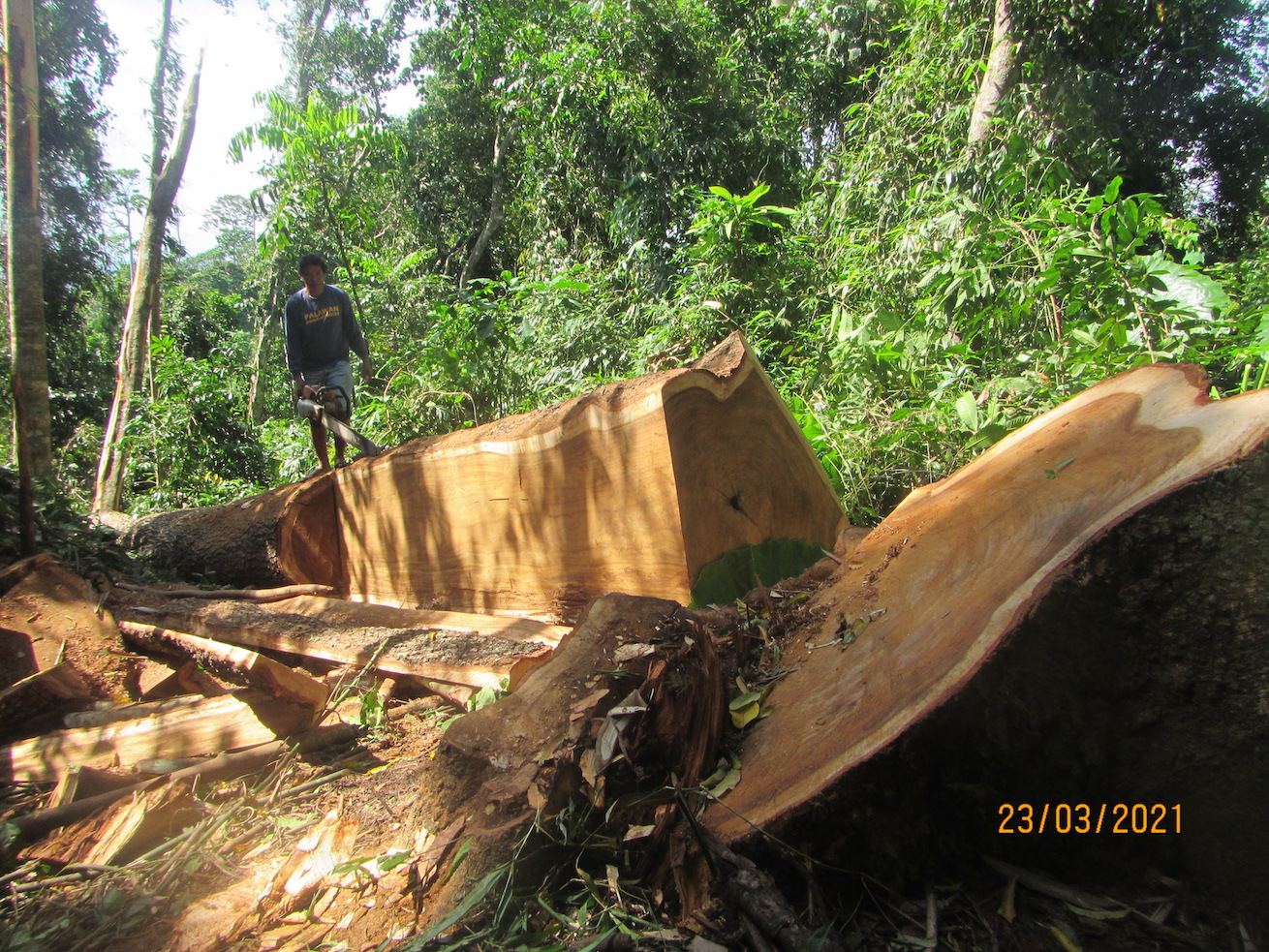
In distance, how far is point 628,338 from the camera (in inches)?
209

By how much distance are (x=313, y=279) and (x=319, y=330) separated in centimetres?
32

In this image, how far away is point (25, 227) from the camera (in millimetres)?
7473

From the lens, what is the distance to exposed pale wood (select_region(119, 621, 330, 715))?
175cm

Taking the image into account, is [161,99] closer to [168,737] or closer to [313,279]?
[313,279]

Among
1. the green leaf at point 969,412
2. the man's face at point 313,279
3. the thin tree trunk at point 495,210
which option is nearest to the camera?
the green leaf at point 969,412

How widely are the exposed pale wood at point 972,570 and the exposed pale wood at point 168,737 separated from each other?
1168 millimetres

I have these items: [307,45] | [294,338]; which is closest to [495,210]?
[294,338]

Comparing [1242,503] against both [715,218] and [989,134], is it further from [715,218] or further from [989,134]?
[989,134]

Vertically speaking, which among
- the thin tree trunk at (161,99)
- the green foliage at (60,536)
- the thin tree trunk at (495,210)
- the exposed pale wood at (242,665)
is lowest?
the exposed pale wood at (242,665)

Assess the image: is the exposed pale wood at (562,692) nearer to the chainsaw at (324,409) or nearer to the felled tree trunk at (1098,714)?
the felled tree trunk at (1098,714)

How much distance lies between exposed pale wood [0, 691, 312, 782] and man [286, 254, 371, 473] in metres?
2.78

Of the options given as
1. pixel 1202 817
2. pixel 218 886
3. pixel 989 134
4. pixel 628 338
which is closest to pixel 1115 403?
pixel 1202 817
